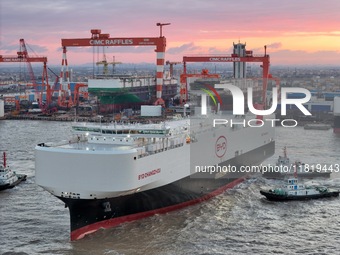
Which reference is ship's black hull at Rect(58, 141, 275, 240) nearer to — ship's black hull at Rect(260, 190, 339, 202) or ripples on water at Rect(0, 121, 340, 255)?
ripples on water at Rect(0, 121, 340, 255)

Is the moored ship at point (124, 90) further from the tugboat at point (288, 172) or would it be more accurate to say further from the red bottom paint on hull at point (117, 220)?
the red bottom paint on hull at point (117, 220)

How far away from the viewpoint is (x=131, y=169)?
11367 millimetres

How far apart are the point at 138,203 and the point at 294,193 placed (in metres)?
4.31

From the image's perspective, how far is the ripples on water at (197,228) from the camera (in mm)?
10734

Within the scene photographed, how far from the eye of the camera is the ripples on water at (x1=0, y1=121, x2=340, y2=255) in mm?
10734

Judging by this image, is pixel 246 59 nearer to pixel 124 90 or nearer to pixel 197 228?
pixel 124 90

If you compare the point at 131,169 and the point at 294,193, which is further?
the point at 294,193

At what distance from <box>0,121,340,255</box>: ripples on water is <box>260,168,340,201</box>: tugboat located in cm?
19

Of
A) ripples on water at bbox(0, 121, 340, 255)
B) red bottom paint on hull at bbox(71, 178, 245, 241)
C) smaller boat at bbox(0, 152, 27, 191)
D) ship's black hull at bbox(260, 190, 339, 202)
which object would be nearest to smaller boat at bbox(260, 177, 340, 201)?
ship's black hull at bbox(260, 190, 339, 202)

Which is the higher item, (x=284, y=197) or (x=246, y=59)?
(x=246, y=59)

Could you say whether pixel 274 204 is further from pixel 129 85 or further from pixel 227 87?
pixel 129 85

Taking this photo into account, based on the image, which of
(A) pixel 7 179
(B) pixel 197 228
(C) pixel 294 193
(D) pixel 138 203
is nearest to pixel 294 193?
(C) pixel 294 193

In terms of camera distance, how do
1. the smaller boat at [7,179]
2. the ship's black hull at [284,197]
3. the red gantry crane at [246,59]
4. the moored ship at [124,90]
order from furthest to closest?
the moored ship at [124,90]
the red gantry crane at [246,59]
the smaller boat at [7,179]
the ship's black hull at [284,197]

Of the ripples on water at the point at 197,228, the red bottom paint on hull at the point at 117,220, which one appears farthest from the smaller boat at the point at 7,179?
the red bottom paint on hull at the point at 117,220
